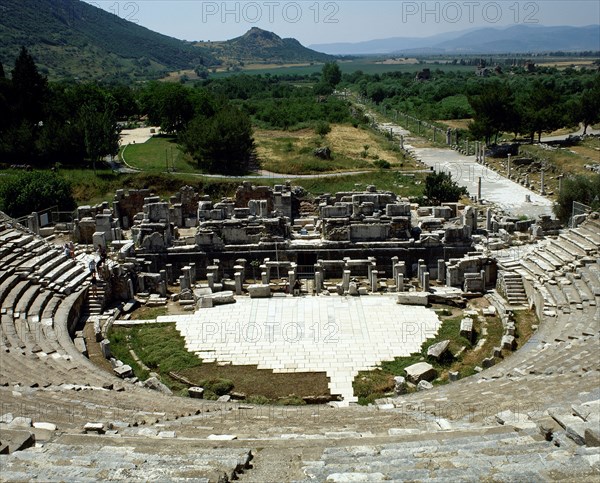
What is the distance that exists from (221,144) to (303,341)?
3115cm

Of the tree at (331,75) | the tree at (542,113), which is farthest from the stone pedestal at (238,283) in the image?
the tree at (331,75)

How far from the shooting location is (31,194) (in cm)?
3812

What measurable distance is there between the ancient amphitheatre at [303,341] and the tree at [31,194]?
3039mm

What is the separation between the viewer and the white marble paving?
70.3 ft

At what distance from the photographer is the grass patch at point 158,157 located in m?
51.8

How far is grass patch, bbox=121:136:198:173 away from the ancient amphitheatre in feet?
39.5

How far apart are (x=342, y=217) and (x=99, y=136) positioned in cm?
2542

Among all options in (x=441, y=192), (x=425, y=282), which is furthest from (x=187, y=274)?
(x=441, y=192)

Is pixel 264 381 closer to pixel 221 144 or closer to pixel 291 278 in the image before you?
pixel 291 278

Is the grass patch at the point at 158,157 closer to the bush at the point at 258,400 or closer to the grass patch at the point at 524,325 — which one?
the grass patch at the point at 524,325

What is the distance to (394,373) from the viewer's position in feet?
67.5

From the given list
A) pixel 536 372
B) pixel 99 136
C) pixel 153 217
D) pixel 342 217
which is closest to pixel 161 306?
pixel 153 217

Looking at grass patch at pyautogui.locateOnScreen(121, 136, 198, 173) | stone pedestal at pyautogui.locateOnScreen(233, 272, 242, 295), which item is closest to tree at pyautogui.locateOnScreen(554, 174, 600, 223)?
stone pedestal at pyautogui.locateOnScreen(233, 272, 242, 295)

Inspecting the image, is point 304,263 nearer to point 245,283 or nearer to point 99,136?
point 245,283
